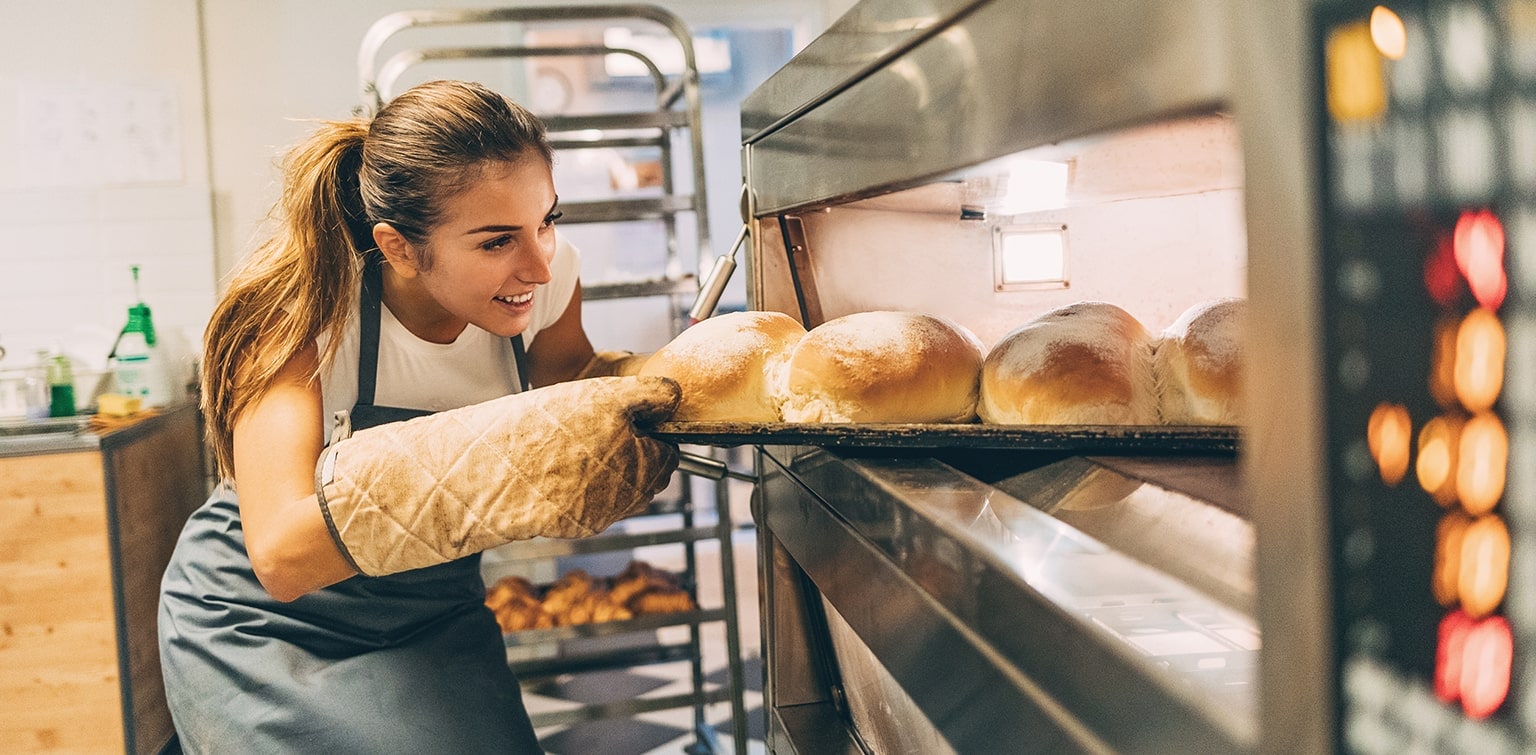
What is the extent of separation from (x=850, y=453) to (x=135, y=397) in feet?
9.21

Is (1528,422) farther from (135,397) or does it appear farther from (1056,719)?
(135,397)

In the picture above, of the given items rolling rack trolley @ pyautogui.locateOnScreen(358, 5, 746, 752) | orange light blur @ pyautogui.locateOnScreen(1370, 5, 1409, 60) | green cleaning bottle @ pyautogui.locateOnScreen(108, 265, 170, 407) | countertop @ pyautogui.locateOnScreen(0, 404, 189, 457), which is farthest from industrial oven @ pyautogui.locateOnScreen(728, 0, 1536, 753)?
green cleaning bottle @ pyautogui.locateOnScreen(108, 265, 170, 407)

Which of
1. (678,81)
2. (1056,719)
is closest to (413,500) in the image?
(1056,719)

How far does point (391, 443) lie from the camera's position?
0.95 metres

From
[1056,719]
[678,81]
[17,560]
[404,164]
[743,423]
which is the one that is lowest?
[17,560]

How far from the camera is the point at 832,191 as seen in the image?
2.80ft

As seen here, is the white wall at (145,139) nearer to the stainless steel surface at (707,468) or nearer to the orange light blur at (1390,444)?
the stainless steel surface at (707,468)

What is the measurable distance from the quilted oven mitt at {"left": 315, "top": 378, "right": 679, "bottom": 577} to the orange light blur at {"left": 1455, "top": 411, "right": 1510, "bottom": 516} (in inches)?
27.4

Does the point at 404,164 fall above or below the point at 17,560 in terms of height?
above

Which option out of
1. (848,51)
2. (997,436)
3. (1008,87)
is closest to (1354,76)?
(1008,87)

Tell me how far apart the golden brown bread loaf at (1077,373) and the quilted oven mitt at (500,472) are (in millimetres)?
306

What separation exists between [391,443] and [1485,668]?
87cm

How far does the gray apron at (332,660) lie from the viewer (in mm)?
1315

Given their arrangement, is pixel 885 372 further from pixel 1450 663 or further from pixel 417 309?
pixel 417 309
